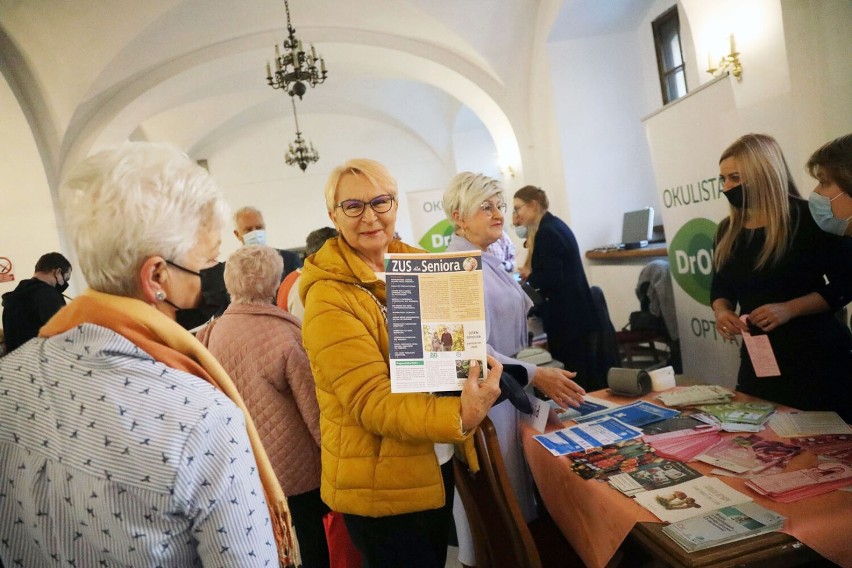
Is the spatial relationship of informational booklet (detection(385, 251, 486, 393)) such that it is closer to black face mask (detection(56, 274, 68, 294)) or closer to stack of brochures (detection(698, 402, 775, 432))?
stack of brochures (detection(698, 402, 775, 432))

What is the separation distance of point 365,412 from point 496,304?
854 millimetres

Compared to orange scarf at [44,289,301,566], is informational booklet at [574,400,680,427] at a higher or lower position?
lower

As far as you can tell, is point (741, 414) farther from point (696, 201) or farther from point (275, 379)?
point (696, 201)

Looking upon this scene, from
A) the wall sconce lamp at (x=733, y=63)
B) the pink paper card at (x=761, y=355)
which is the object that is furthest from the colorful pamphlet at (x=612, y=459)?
the wall sconce lamp at (x=733, y=63)

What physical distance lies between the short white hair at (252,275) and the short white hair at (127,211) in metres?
1.15

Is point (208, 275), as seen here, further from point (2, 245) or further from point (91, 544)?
point (2, 245)

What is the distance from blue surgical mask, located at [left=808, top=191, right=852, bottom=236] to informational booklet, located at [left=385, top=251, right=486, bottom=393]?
1303mm

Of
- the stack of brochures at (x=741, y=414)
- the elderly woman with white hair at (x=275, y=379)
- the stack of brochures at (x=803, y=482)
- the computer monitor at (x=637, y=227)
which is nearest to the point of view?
the stack of brochures at (x=803, y=482)

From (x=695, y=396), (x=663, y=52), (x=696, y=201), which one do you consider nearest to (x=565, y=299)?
(x=696, y=201)

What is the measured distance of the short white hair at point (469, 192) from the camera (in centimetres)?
205

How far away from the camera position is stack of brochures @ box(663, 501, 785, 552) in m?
1.13

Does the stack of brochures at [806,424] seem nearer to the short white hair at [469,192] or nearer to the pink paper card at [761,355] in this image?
the pink paper card at [761,355]

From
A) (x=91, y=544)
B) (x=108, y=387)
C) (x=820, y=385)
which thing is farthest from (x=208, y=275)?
(x=820, y=385)

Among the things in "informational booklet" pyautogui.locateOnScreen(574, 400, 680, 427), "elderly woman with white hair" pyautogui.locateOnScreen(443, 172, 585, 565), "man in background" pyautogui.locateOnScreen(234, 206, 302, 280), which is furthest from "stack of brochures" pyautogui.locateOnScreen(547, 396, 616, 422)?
"man in background" pyautogui.locateOnScreen(234, 206, 302, 280)
